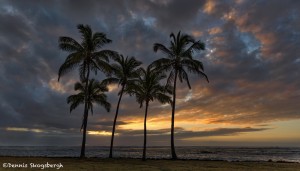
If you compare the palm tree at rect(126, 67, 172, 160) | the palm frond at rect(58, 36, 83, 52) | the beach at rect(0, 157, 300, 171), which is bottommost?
the beach at rect(0, 157, 300, 171)

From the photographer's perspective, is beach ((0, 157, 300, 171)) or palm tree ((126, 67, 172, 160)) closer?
beach ((0, 157, 300, 171))

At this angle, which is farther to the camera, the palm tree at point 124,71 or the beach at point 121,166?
the palm tree at point 124,71

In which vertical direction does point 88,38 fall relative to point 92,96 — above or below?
above

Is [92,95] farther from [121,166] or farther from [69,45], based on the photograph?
[121,166]

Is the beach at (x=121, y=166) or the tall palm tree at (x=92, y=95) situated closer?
the beach at (x=121, y=166)

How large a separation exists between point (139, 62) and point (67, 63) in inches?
469

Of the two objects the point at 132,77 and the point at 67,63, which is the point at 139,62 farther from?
the point at 67,63

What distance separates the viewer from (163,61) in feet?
158

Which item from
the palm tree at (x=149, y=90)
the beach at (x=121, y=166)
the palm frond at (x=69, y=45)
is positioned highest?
the palm frond at (x=69, y=45)

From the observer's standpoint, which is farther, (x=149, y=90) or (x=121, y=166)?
(x=149, y=90)

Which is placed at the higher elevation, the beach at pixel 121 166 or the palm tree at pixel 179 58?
the palm tree at pixel 179 58

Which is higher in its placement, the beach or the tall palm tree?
the tall palm tree

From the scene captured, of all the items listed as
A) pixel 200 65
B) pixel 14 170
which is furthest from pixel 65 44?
pixel 14 170

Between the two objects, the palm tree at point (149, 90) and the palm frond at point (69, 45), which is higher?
the palm frond at point (69, 45)
